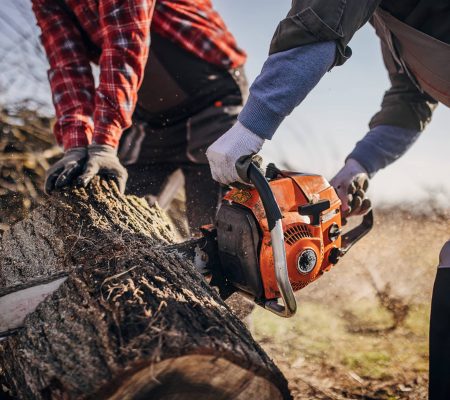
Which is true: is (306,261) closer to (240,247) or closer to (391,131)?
(240,247)

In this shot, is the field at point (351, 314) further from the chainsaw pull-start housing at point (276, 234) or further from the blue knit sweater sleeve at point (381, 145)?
the blue knit sweater sleeve at point (381, 145)

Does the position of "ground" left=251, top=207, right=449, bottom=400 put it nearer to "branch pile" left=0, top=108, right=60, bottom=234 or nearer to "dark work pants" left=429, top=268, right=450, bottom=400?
"dark work pants" left=429, top=268, right=450, bottom=400

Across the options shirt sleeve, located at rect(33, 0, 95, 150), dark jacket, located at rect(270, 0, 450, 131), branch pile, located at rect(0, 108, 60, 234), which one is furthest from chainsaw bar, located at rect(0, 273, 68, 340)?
branch pile, located at rect(0, 108, 60, 234)

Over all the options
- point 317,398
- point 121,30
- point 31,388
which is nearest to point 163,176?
point 121,30

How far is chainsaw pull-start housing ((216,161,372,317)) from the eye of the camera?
5.36 feet

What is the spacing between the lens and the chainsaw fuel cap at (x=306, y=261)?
1.73 m

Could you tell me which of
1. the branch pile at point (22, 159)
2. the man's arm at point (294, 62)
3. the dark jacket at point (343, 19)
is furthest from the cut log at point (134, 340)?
the branch pile at point (22, 159)

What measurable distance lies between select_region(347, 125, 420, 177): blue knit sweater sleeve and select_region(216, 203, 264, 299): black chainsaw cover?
37.9 inches

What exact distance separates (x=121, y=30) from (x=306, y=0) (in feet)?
3.54

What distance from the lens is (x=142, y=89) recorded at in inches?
106

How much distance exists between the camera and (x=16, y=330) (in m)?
1.43

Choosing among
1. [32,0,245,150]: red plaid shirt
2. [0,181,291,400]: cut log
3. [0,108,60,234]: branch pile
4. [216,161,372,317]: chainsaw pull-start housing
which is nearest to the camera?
[0,181,291,400]: cut log

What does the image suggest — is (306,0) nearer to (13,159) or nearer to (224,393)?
(224,393)

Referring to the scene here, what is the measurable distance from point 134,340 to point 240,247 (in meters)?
0.64
